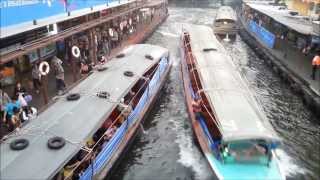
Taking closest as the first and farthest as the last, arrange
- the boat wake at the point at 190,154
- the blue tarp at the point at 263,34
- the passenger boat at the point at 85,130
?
1. the passenger boat at the point at 85,130
2. the boat wake at the point at 190,154
3. the blue tarp at the point at 263,34

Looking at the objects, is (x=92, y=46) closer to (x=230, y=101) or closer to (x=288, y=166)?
(x=230, y=101)

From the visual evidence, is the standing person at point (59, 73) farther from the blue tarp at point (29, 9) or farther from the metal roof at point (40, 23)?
the blue tarp at point (29, 9)

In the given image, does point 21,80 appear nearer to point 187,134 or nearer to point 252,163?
point 187,134

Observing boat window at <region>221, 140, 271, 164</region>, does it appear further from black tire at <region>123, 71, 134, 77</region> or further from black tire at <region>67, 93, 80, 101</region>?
black tire at <region>123, 71, 134, 77</region>

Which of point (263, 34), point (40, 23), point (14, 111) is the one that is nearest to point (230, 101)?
point (14, 111)

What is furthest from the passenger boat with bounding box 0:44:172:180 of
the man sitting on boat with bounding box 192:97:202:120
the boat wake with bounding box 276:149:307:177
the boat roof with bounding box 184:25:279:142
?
the boat wake with bounding box 276:149:307:177

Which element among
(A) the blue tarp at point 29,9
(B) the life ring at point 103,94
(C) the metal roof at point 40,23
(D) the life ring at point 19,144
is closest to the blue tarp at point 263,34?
(C) the metal roof at point 40,23
